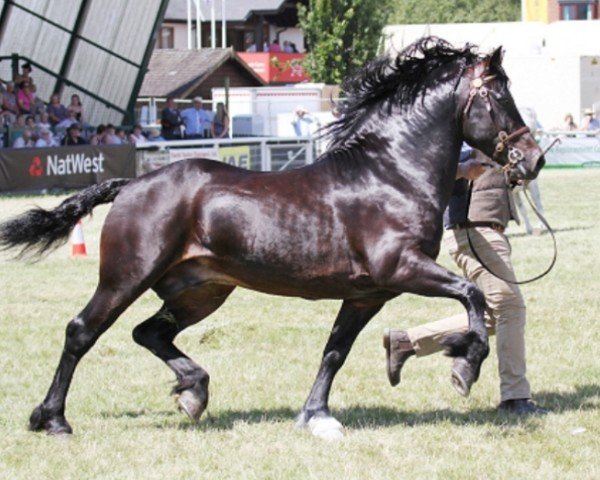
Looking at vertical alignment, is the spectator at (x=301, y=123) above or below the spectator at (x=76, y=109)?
below

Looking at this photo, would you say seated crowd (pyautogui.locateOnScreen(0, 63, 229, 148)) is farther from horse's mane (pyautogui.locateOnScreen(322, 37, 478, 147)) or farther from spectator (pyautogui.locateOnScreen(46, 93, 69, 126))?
horse's mane (pyautogui.locateOnScreen(322, 37, 478, 147))

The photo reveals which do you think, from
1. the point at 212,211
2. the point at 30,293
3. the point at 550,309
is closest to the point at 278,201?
the point at 212,211

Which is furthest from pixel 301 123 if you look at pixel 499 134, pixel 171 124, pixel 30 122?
pixel 499 134

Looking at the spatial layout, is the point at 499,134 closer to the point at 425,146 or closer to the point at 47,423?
the point at 425,146

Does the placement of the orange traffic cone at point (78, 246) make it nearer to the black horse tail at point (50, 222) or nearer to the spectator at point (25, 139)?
the black horse tail at point (50, 222)

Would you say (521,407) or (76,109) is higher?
(76,109)

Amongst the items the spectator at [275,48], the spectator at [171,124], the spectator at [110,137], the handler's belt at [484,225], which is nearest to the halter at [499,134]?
the handler's belt at [484,225]

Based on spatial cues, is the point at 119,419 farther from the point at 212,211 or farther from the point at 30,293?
the point at 30,293

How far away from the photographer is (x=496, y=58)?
6.93m

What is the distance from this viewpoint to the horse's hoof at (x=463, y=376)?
6531 mm

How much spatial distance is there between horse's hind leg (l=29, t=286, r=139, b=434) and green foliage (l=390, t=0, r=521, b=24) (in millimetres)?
74116

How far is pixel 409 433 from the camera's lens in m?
6.79

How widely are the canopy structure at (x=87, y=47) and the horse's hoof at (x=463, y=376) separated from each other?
26585 mm

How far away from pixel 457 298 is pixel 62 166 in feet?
63.9
